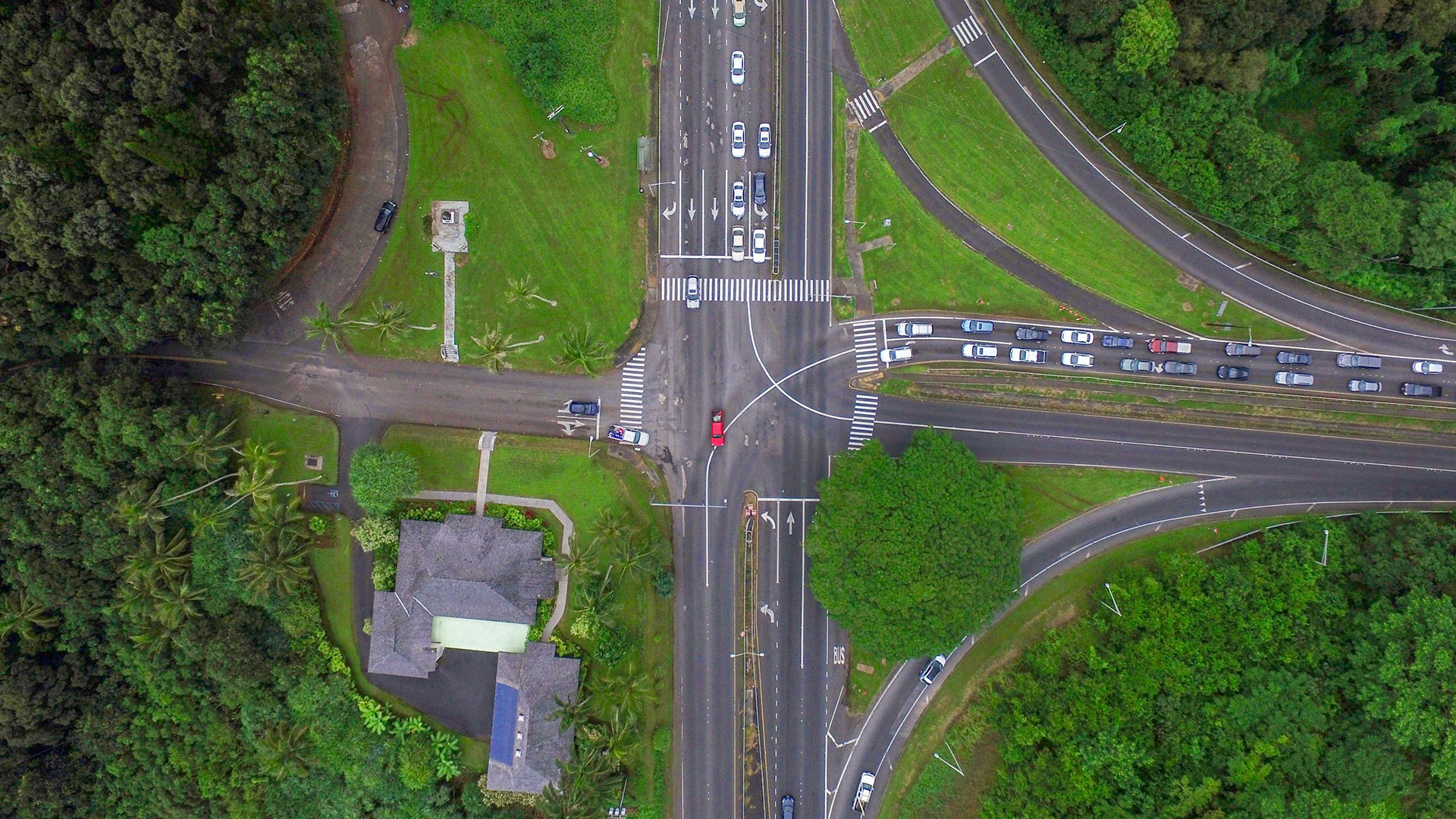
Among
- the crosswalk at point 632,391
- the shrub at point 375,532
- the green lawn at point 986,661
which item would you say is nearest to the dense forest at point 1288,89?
the green lawn at point 986,661

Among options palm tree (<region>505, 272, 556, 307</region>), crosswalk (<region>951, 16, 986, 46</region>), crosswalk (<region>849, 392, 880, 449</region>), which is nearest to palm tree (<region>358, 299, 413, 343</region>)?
palm tree (<region>505, 272, 556, 307</region>)

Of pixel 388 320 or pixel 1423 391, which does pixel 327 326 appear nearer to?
pixel 388 320

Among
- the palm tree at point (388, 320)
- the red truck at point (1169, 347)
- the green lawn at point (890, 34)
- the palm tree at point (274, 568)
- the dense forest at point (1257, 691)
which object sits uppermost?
the green lawn at point (890, 34)

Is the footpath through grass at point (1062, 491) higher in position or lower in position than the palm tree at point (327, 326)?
lower

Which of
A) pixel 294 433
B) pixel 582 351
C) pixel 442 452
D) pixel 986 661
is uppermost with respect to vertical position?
pixel 582 351

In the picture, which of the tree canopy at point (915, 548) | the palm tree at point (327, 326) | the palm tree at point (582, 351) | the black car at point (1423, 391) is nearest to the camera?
the tree canopy at point (915, 548)

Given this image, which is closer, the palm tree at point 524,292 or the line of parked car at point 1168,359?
the palm tree at point 524,292

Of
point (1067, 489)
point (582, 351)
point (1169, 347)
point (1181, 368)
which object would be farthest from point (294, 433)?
point (1181, 368)

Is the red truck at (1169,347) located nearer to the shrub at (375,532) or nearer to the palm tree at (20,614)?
the shrub at (375,532)

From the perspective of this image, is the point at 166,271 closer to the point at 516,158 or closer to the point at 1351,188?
the point at 516,158
